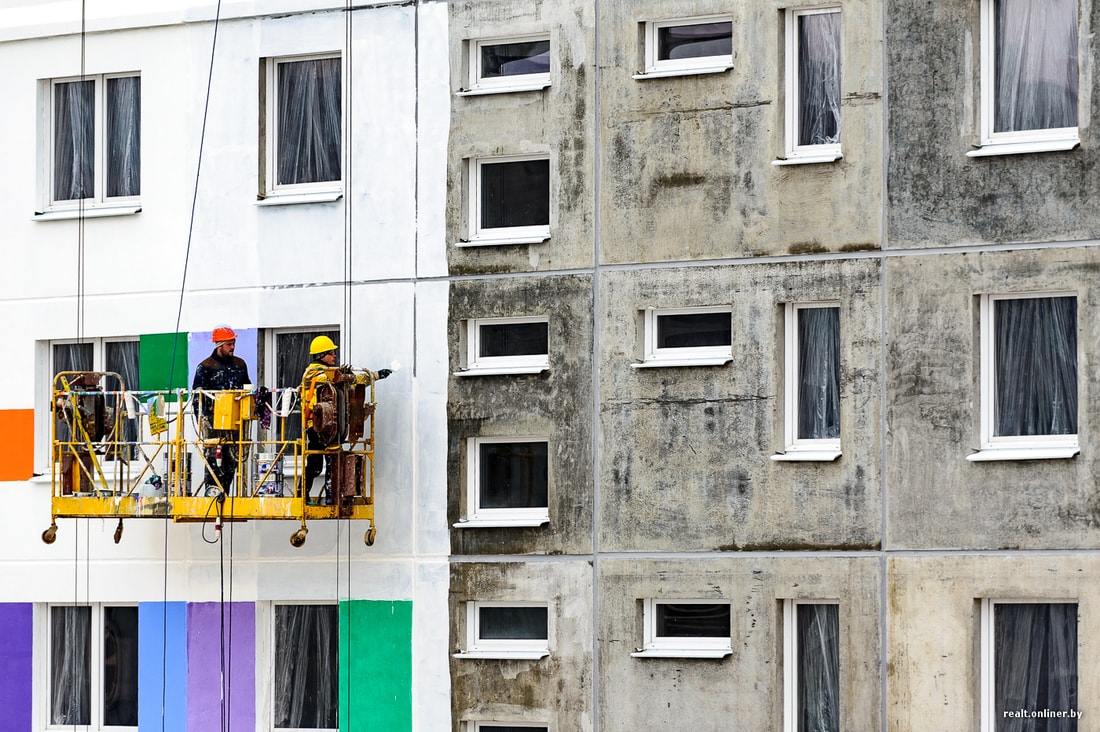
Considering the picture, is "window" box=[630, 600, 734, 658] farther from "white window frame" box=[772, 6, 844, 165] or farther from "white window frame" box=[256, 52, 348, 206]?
"white window frame" box=[256, 52, 348, 206]

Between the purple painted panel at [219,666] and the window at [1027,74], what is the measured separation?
9.48 m

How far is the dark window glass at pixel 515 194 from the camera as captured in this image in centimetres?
2025

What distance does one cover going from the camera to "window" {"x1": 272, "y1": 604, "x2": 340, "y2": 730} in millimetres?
20750

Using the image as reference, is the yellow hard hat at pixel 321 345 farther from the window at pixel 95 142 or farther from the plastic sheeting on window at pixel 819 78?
the plastic sheeting on window at pixel 819 78

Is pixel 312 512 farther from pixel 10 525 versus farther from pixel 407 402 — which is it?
pixel 10 525

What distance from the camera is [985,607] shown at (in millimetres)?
18234

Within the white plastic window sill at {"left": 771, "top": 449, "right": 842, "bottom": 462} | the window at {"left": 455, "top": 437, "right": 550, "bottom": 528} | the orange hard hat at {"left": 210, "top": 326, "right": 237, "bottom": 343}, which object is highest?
the orange hard hat at {"left": 210, "top": 326, "right": 237, "bottom": 343}

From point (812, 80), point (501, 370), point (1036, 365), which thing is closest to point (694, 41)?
point (812, 80)

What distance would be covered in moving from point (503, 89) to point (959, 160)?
4955 mm

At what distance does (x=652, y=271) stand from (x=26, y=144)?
777 centimetres

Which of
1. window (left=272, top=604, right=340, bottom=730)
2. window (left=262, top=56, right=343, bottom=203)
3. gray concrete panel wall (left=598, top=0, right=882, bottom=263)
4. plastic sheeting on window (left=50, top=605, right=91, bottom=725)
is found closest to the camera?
gray concrete panel wall (left=598, top=0, right=882, bottom=263)

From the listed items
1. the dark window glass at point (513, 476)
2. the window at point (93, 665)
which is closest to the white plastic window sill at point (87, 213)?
the window at point (93, 665)

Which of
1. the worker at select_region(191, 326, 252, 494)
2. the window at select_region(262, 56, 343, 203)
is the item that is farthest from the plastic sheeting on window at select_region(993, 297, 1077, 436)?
the worker at select_region(191, 326, 252, 494)

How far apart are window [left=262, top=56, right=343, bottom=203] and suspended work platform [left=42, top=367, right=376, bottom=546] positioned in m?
2.58
